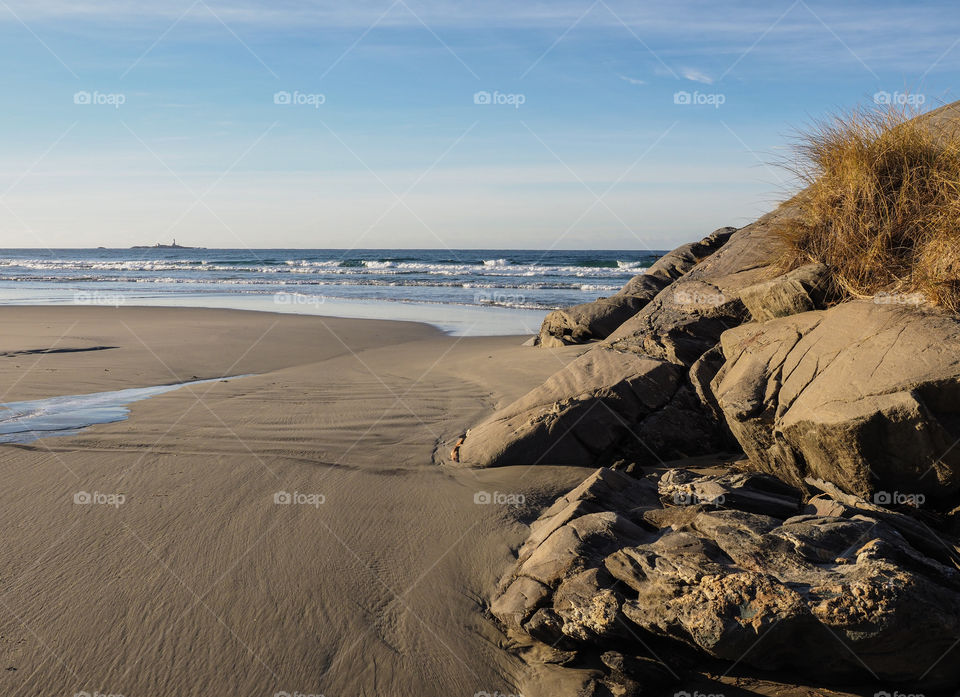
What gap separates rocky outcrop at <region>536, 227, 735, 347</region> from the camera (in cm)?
1015

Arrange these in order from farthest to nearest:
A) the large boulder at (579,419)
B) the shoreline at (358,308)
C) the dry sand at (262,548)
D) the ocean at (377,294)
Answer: the ocean at (377,294) < the shoreline at (358,308) < the large boulder at (579,419) < the dry sand at (262,548)

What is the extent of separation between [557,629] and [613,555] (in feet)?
1.40

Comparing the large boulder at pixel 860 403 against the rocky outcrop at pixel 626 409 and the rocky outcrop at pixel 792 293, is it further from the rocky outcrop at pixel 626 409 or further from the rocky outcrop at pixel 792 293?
the rocky outcrop at pixel 626 409

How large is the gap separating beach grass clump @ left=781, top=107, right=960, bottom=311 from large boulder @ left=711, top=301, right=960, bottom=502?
289mm

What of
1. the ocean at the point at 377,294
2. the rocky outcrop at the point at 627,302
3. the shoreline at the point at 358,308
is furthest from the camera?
the ocean at the point at 377,294

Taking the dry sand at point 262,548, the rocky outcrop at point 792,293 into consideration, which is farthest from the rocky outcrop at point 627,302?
the rocky outcrop at point 792,293

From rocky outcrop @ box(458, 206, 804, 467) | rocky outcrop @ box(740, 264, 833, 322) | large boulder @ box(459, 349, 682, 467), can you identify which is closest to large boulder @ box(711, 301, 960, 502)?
rocky outcrop @ box(740, 264, 833, 322)

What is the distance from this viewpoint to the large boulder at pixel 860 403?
354cm

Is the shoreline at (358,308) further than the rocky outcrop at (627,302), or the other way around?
the shoreline at (358,308)

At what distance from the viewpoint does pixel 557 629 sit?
2938 mm

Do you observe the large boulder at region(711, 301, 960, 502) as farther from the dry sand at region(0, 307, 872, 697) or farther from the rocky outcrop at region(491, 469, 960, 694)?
the dry sand at region(0, 307, 872, 697)

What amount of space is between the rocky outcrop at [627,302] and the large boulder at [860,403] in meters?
5.63

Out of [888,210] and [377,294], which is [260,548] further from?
[377,294]

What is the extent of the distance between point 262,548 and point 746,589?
253cm
